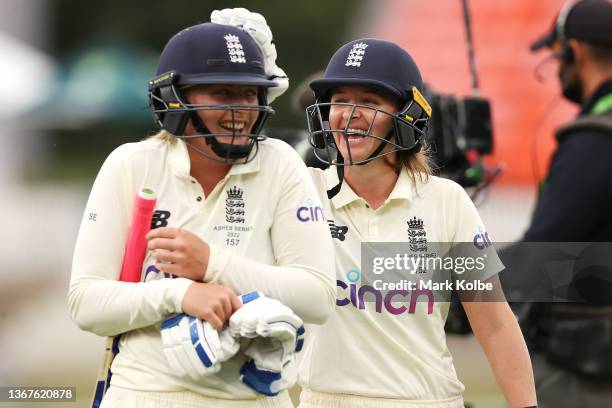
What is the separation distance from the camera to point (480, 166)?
562 centimetres

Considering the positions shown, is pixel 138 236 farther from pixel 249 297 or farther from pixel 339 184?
pixel 339 184

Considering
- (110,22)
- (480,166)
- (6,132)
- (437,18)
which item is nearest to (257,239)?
(480,166)

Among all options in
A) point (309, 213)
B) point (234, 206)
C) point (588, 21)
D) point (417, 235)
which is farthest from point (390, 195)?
point (588, 21)

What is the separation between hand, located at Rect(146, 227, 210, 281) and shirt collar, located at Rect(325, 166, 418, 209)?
32.7 inches

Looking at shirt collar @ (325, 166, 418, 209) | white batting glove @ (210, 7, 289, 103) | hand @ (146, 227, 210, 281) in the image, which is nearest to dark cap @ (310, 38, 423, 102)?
shirt collar @ (325, 166, 418, 209)

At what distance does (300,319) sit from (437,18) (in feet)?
30.6

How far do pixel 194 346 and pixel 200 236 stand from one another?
1.05 ft

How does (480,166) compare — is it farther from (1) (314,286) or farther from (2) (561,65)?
(1) (314,286)

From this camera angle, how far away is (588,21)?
4.62 meters

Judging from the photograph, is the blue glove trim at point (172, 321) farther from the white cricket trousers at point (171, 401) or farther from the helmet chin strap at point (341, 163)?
the helmet chin strap at point (341, 163)

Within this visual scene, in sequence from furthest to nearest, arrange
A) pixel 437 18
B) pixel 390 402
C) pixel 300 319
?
pixel 437 18, pixel 390 402, pixel 300 319

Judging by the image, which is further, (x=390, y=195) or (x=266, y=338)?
(x=390, y=195)

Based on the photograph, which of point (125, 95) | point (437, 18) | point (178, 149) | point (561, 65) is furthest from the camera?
point (125, 95)

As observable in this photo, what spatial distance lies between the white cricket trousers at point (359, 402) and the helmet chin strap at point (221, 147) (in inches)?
33.2
